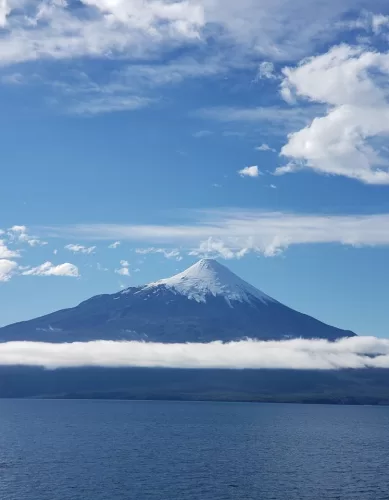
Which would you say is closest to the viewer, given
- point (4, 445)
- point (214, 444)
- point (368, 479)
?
point (368, 479)

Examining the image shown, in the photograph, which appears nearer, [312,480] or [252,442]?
[312,480]

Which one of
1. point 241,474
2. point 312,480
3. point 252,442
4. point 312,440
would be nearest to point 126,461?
point 241,474

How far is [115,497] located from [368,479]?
150 ft

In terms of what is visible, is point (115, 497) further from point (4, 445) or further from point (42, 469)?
point (4, 445)

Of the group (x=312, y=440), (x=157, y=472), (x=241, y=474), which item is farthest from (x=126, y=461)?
(x=312, y=440)

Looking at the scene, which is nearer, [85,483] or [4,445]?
[85,483]

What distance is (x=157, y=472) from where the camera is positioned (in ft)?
404

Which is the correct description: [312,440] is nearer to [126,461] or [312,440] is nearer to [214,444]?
[214,444]

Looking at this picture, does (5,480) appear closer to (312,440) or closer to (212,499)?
(212,499)

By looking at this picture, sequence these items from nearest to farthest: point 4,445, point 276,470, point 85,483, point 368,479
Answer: point 85,483, point 368,479, point 276,470, point 4,445

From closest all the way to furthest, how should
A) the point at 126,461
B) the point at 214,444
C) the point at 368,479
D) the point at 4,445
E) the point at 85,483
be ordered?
the point at 85,483 < the point at 368,479 < the point at 126,461 < the point at 4,445 < the point at 214,444

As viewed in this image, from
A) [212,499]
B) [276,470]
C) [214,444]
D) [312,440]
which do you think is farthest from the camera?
[312,440]

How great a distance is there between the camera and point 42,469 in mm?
123812

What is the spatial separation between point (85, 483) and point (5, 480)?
13.0 m
